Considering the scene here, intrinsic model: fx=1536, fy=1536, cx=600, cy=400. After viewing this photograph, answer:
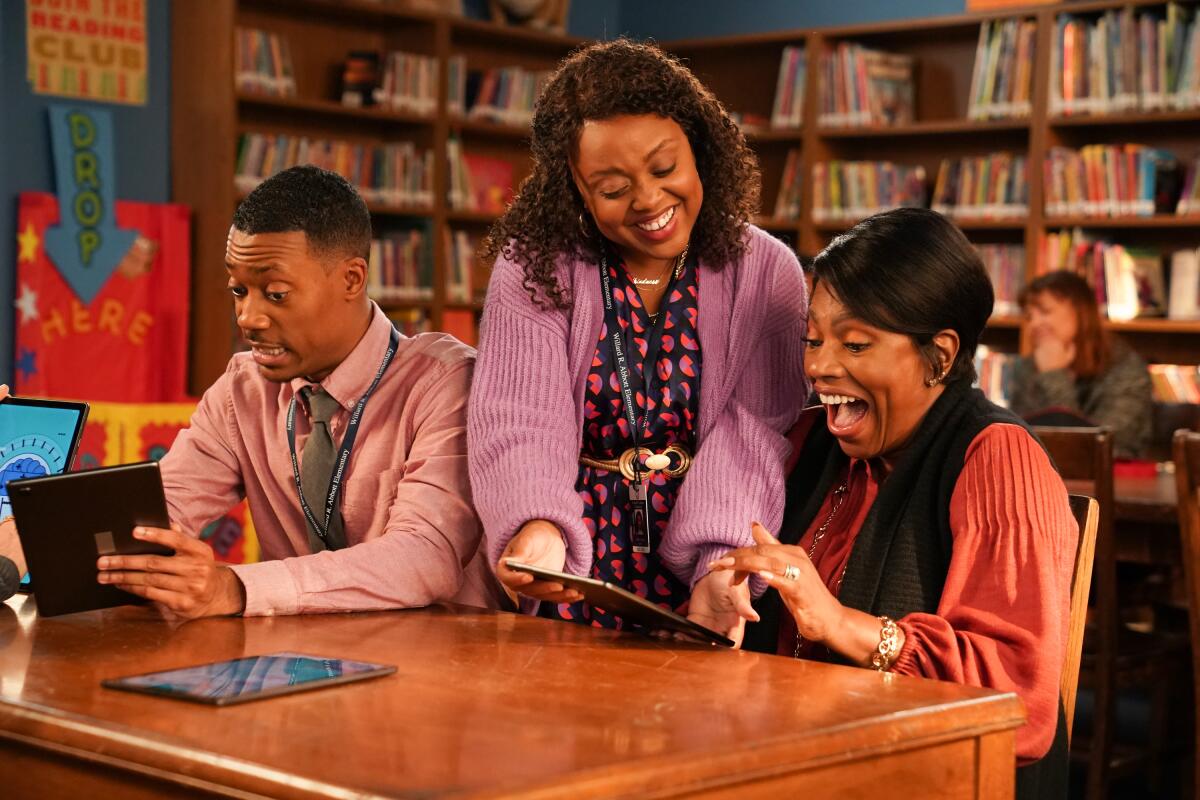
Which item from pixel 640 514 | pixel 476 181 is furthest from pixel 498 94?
pixel 640 514

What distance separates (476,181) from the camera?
672cm

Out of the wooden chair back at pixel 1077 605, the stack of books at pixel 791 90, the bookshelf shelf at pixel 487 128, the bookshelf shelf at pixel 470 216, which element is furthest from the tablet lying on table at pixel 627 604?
the stack of books at pixel 791 90

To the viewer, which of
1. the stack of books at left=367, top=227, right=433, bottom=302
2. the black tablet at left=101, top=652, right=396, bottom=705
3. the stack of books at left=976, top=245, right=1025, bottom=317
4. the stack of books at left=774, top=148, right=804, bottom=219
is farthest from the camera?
the stack of books at left=774, top=148, right=804, bottom=219

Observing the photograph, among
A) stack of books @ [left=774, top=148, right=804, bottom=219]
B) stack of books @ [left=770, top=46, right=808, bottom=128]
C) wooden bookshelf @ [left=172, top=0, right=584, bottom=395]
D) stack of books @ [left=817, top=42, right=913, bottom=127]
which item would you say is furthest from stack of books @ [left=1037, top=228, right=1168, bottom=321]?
wooden bookshelf @ [left=172, top=0, right=584, bottom=395]

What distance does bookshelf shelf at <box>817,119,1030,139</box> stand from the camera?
616 cm

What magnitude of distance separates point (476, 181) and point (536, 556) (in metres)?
5.08

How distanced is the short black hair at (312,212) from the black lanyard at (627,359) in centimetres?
36

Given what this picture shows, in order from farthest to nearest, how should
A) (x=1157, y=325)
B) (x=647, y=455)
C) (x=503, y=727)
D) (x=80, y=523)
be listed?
(x=1157, y=325) → (x=647, y=455) → (x=80, y=523) → (x=503, y=727)

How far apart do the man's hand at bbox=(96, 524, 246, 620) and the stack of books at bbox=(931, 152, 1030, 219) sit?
490 cm

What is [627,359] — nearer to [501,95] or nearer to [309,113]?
[309,113]

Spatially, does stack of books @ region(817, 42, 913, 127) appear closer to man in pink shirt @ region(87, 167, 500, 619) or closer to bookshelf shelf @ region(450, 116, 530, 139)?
bookshelf shelf @ region(450, 116, 530, 139)

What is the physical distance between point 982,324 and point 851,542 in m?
0.32

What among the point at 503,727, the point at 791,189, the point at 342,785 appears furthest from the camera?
the point at 791,189

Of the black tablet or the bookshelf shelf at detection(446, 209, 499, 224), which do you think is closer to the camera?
the black tablet
